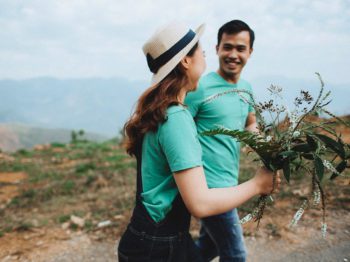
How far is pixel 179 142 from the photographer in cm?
146

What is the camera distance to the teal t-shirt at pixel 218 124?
2.50 metres

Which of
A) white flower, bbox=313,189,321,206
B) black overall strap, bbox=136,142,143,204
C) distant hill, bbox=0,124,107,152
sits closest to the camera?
white flower, bbox=313,189,321,206

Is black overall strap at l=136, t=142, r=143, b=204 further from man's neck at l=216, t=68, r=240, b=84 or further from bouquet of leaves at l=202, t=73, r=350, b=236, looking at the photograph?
man's neck at l=216, t=68, r=240, b=84

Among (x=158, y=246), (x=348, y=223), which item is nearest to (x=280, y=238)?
(x=348, y=223)

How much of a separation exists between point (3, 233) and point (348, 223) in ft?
15.6

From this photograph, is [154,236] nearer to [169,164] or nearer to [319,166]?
[169,164]

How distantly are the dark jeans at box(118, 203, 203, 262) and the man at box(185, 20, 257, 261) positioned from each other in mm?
686

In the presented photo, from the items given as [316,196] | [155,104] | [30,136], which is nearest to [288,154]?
[316,196]

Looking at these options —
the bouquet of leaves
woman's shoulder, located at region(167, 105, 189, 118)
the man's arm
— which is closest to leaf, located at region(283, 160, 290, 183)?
the bouquet of leaves

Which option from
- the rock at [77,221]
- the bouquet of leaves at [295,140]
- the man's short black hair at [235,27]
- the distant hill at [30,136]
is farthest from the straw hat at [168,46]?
the distant hill at [30,136]

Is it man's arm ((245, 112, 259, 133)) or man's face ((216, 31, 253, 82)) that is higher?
man's face ((216, 31, 253, 82))

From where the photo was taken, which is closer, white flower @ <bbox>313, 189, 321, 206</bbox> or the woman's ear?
white flower @ <bbox>313, 189, 321, 206</bbox>

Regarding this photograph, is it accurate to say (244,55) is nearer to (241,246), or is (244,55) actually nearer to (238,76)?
(238,76)

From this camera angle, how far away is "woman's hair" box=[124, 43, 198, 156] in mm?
1536
